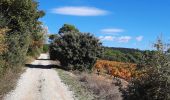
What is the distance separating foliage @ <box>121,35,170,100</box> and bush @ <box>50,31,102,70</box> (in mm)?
35367

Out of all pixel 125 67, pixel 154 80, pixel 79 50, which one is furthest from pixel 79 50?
pixel 154 80

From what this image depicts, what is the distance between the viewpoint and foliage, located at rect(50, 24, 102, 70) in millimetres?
49844

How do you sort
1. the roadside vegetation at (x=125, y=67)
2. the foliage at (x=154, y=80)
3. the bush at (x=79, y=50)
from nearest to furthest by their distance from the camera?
the foliage at (x=154, y=80)
the roadside vegetation at (x=125, y=67)
the bush at (x=79, y=50)

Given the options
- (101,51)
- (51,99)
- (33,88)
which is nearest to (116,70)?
(101,51)

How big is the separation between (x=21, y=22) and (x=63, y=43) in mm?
7108

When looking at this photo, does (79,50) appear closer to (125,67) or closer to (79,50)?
(79,50)

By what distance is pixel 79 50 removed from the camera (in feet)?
164

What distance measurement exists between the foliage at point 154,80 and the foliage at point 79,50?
1392 inches

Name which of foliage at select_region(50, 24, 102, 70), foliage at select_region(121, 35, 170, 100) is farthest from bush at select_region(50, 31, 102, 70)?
foliage at select_region(121, 35, 170, 100)

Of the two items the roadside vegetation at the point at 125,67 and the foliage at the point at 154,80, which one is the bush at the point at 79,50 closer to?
the roadside vegetation at the point at 125,67

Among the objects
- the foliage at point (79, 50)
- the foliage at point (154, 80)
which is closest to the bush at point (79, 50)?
the foliage at point (79, 50)

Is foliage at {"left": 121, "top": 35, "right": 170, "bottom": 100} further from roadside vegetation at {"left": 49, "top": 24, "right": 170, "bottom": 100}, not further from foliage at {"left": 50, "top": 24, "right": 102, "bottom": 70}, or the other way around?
foliage at {"left": 50, "top": 24, "right": 102, "bottom": 70}

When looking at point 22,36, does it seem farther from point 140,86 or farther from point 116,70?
point 140,86

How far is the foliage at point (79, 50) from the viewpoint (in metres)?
49.8
